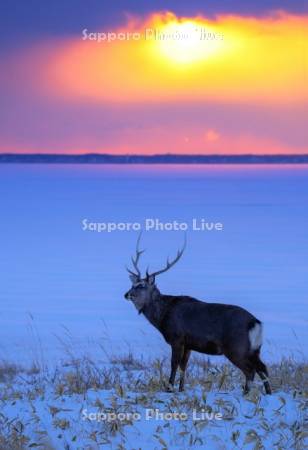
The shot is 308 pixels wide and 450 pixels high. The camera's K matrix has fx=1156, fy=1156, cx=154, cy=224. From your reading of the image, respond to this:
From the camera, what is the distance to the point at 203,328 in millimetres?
11289

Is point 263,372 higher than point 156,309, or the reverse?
point 156,309

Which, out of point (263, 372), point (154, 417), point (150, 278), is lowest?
point (154, 417)

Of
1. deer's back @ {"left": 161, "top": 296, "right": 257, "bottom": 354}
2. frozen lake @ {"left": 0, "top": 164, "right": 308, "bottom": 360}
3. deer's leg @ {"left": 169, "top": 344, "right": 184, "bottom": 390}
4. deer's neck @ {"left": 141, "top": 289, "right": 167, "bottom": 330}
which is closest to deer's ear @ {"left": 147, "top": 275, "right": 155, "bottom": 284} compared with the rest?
deer's neck @ {"left": 141, "top": 289, "right": 167, "bottom": 330}

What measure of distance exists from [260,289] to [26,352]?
10.6 meters

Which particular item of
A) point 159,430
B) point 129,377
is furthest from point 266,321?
point 159,430

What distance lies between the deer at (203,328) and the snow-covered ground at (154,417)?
0.95 feet

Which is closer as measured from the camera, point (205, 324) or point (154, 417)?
point (154, 417)

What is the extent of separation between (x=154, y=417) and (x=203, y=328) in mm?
1292

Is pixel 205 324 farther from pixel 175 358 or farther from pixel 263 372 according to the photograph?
pixel 263 372

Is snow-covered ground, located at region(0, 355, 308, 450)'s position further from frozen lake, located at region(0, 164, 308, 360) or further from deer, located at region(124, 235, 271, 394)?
frozen lake, located at region(0, 164, 308, 360)

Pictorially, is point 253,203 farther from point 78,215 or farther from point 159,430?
→ point 159,430

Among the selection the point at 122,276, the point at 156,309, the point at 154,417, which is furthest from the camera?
the point at 122,276

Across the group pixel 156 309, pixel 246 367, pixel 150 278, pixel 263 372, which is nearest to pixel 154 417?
pixel 246 367

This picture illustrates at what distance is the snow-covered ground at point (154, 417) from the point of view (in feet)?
32.3
